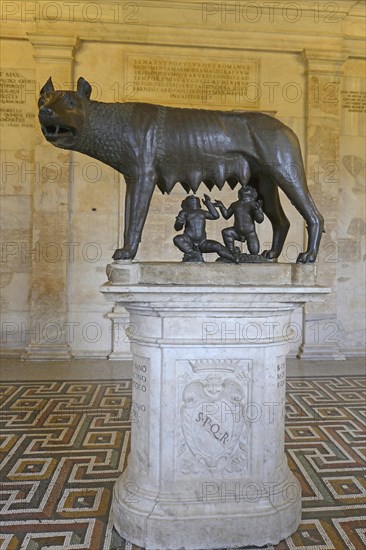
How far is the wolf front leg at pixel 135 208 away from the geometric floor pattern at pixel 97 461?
1.58 m

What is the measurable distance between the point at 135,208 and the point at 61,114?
0.60m

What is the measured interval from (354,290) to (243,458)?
517 centimetres

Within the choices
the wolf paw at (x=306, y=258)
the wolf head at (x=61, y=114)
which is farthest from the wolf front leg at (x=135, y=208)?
the wolf paw at (x=306, y=258)

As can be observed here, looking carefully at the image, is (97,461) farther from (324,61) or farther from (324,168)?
(324,61)

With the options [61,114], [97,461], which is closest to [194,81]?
[61,114]

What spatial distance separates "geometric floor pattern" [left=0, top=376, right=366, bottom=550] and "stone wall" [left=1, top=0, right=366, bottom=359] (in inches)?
60.6

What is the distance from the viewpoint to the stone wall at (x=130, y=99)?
6.62 meters

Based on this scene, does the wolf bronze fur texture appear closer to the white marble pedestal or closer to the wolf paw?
the wolf paw

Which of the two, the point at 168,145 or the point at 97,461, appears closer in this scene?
the point at 168,145

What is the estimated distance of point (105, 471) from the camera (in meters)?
3.36

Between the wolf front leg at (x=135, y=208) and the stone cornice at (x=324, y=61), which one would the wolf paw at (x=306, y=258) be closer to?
the wolf front leg at (x=135, y=208)

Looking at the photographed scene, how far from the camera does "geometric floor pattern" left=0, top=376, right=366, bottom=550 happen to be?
2643mm

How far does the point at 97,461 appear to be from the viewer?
3498 mm

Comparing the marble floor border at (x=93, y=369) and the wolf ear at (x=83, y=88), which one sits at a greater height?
the wolf ear at (x=83, y=88)
